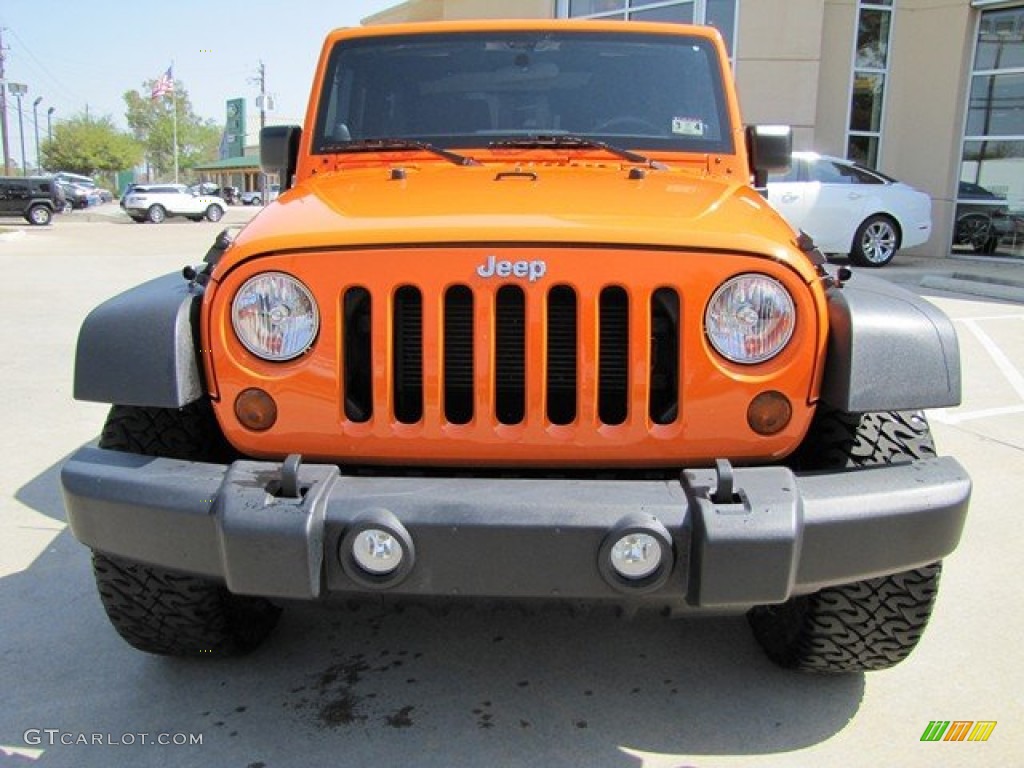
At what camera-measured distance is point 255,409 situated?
219 centimetres

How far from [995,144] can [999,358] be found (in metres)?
9.12

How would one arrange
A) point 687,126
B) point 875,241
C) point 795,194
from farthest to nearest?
point 875,241, point 795,194, point 687,126

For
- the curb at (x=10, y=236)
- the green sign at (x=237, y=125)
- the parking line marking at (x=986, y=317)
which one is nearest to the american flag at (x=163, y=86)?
the green sign at (x=237, y=125)

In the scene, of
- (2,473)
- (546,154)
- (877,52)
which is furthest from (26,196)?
(546,154)

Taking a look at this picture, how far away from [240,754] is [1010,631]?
2.39 meters

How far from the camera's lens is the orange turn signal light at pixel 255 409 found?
7.12 feet

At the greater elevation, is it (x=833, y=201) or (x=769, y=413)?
(x=833, y=201)

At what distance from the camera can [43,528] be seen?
3816mm

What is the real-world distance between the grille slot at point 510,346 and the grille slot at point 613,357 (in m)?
0.19

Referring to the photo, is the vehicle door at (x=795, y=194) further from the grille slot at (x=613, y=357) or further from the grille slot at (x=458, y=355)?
the grille slot at (x=458, y=355)

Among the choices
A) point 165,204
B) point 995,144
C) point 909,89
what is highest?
point 909,89

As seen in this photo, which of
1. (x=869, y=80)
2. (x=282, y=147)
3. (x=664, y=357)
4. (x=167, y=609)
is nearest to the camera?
(x=664, y=357)

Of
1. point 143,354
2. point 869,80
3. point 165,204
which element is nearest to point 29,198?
point 165,204

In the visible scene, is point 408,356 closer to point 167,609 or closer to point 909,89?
point 167,609
